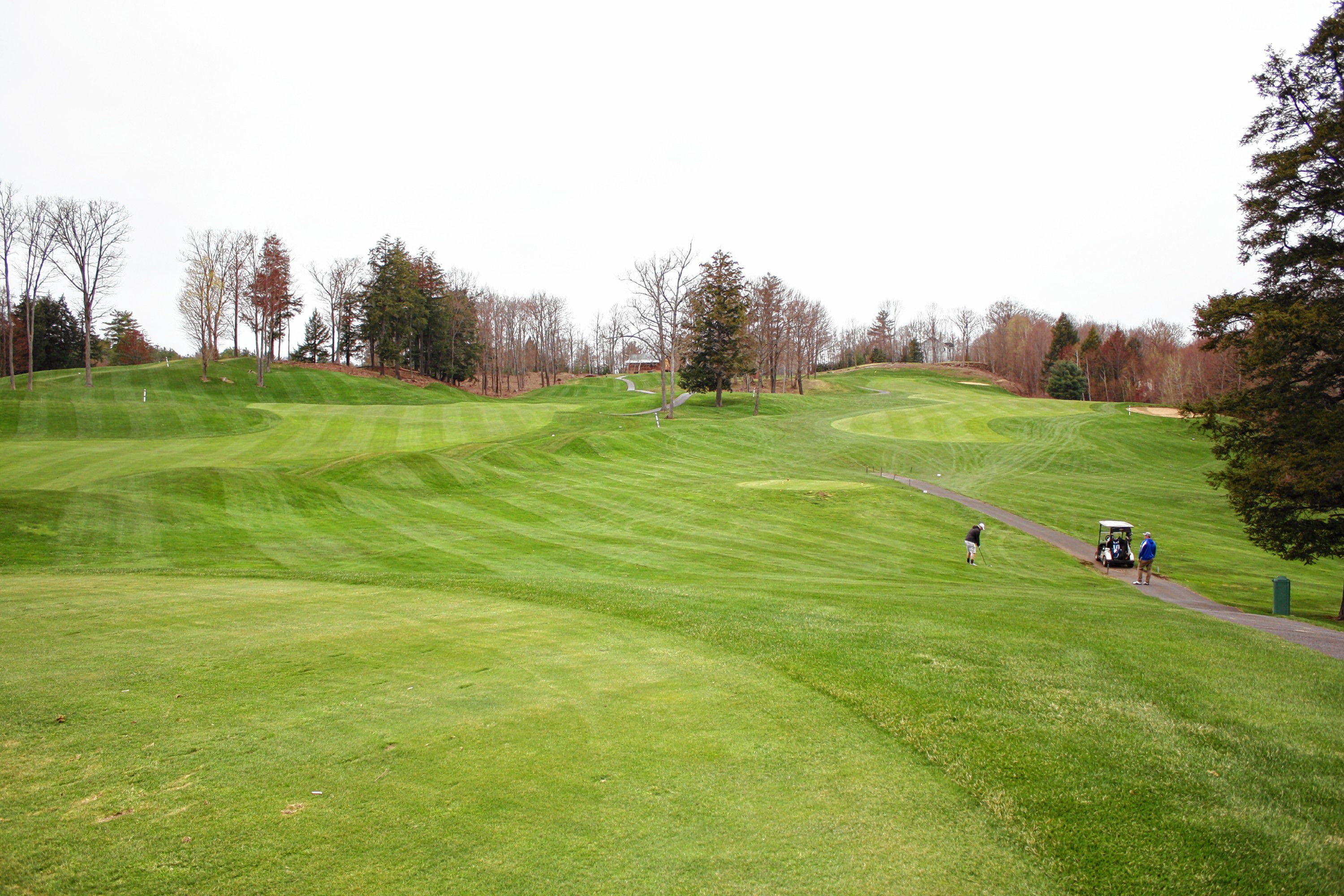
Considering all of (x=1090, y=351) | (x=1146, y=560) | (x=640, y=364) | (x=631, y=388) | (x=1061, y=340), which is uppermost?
(x=1061, y=340)

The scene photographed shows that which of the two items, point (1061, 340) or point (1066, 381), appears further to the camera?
point (1061, 340)

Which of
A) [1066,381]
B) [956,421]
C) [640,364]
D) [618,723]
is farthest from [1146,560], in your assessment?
[640,364]

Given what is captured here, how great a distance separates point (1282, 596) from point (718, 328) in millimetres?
49926

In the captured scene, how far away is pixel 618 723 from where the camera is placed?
6.97m

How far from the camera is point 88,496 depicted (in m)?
19.9

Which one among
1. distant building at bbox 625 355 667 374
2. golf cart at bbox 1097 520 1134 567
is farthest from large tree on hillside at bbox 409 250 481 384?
golf cart at bbox 1097 520 1134 567

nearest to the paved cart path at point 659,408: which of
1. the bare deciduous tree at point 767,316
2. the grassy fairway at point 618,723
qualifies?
the bare deciduous tree at point 767,316

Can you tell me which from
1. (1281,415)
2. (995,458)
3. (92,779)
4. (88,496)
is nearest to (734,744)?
(92,779)

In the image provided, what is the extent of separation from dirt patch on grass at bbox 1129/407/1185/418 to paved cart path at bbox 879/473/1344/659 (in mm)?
35166

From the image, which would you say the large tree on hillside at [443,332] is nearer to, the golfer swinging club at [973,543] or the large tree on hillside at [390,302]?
the large tree on hillside at [390,302]

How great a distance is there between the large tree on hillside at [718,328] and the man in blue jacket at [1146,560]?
4509 cm

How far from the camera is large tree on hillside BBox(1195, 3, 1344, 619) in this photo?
652 inches

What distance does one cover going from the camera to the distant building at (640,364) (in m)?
137

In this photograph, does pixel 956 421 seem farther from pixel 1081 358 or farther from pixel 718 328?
pixel 1081 358
